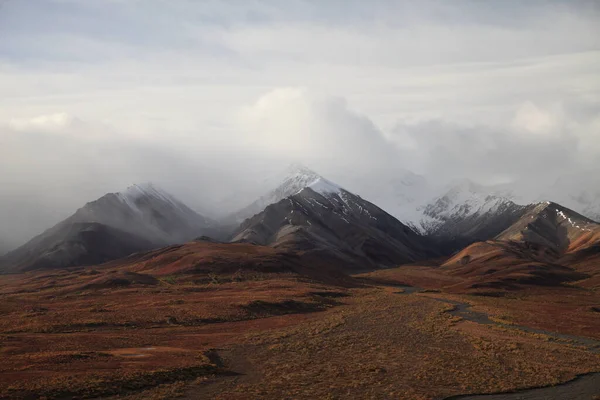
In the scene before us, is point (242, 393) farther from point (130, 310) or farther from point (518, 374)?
point (130, 310)

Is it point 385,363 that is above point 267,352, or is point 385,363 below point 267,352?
below

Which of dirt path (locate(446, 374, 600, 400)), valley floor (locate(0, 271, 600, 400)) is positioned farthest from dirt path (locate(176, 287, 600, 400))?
dirt path (locate(446, 374, 600, 400))

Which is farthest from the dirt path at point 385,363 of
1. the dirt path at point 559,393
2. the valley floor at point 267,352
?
the dirt path at point 559,393

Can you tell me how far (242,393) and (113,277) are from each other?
96184mm

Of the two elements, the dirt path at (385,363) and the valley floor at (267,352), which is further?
the dirt path at (385,363)

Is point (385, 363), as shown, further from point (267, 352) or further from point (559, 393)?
point (559, 393)

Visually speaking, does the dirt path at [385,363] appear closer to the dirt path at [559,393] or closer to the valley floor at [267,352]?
the valley floor at [267,352]

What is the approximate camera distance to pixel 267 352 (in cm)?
5828

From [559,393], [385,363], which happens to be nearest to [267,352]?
[385,363]

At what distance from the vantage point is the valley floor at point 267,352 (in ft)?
144

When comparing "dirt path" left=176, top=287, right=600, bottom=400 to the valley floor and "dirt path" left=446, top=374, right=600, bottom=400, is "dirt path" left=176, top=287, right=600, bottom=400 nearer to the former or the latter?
the valley floor

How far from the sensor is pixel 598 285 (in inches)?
5950

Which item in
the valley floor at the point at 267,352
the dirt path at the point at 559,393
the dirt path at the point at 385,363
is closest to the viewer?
the dirt path at the point at 559,393

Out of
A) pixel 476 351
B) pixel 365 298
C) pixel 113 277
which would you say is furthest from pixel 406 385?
pixel 113 277
